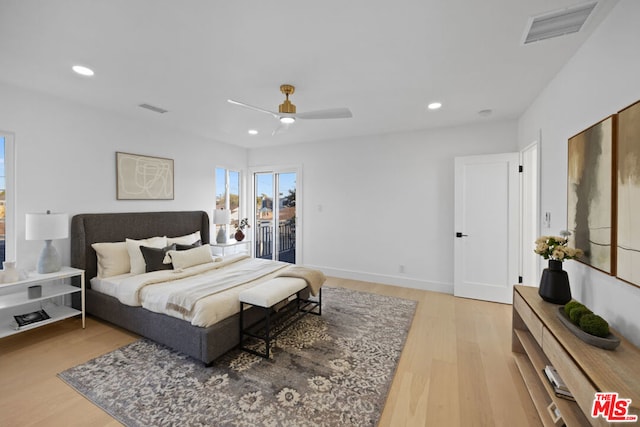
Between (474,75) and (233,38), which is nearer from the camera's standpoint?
(233,38)

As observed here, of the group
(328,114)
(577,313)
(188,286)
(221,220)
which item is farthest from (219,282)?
(577,313)

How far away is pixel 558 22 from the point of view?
178 centimetres

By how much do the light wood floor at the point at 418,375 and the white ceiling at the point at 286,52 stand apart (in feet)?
8.57

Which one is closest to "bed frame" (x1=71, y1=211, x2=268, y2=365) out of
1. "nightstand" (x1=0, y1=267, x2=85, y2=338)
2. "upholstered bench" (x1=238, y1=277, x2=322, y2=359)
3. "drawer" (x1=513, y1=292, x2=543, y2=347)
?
"upholstered bench" (x1=238, y1=277, x2=322, y2=359)

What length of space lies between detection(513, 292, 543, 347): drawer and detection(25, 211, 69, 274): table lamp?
4320 mm

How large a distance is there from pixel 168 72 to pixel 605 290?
12.5ft

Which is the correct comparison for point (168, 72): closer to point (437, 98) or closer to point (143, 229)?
point (143, 229)

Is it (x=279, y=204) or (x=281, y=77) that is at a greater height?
(x=281, y=77)

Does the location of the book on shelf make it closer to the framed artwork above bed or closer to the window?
the framed artwork above bed

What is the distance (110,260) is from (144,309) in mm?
1057

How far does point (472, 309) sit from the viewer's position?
351 centimetres

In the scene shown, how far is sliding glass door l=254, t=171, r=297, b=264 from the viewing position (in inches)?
→ 223

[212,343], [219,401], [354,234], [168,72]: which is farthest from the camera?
[354,234]

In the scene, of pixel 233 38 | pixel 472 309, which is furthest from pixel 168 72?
pixel 472 309
